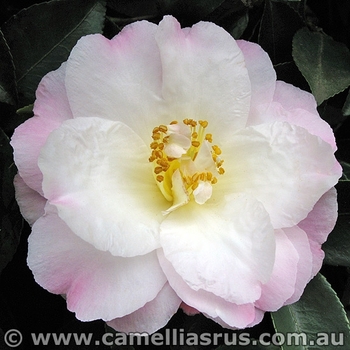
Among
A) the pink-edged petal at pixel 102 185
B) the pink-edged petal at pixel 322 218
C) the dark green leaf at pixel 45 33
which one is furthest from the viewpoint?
the dark green leaf at pixel 45 33

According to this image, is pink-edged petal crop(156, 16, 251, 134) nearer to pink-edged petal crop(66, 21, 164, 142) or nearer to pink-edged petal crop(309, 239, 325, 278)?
pink-edged petal crop(66, 21, 164, 142)

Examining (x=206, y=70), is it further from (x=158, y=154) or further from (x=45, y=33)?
(x=45, y=33)

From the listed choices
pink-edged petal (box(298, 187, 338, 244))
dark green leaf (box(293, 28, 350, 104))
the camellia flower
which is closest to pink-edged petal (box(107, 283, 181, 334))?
the camellia flower

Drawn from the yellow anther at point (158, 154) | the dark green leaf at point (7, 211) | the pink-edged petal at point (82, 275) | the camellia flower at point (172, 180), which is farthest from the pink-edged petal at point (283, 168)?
the dark green leaf at point (7, 211)

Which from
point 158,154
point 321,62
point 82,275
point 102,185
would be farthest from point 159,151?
point 321,62

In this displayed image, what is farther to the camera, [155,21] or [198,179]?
[155,21]

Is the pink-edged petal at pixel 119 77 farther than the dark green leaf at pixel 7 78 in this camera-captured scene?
No

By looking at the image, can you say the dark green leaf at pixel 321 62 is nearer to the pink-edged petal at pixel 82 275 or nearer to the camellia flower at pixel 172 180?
the camellia flower at pixel 172 180
